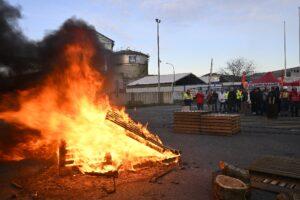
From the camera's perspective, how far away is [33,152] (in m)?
9.79

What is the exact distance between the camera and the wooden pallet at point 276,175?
19.5 feet

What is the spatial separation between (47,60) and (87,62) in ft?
3.23

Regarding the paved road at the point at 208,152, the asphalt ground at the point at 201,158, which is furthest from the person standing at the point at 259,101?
the asphalt ground at the point at 201,158

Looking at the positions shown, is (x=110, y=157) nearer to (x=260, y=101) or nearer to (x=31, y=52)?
(x=31, y=52)

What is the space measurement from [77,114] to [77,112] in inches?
2.6

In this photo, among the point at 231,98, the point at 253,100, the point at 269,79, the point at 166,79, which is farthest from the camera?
the point at 166,79

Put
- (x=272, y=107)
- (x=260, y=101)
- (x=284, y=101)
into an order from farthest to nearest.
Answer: (x=260, y=101), (x=284, y=101), (x=272, y=107)

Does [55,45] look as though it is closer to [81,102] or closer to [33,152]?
[81,102]

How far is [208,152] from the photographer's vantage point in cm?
968

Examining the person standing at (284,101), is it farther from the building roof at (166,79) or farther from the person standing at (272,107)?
the building roof at (166,79)

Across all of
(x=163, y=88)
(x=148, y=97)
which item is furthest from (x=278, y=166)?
(x=163, y=88)

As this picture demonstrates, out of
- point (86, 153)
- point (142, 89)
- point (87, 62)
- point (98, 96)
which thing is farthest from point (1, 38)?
point (142, 89)

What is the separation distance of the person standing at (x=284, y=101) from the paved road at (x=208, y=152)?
3.01 meters

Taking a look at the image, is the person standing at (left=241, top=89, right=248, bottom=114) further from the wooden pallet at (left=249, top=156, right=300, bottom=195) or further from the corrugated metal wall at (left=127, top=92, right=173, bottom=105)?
the corrugated metal wall at (left=127, top=92, right=173, bottom=105)
